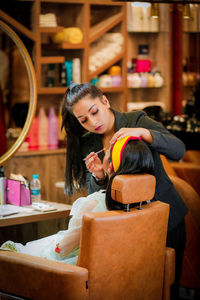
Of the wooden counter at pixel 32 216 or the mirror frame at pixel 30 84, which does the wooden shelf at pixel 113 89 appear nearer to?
the mirror frame at pixel 30 84

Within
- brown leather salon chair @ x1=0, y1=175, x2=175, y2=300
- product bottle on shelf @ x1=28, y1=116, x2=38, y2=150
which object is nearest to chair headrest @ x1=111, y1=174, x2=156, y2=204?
brown leather salon chair @ x1=0, y1=175, x2=175, y2=300

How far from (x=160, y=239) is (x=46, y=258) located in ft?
1.80

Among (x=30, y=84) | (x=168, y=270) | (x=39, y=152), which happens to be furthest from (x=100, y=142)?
(x=39, y=152)

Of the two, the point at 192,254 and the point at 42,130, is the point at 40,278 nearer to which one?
the point at 192,254

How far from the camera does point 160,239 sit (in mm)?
2342

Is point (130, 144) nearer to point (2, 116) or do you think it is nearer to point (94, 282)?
point (94, 282)

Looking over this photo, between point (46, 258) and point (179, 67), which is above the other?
point (179, 67)

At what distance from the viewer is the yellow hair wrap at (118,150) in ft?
7.24

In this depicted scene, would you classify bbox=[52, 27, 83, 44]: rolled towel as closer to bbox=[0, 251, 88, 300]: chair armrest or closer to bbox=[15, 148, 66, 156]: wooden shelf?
bbox=[15, 148, 66, 156]: wooden shelf

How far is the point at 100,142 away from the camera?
2.78m

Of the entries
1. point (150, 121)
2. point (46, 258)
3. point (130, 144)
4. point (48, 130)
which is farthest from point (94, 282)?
point (48, 130)

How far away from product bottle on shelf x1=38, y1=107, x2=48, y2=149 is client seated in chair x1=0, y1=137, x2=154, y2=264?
1.65m

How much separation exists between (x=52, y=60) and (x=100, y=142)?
1670 mm

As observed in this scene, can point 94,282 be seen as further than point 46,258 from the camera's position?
No
